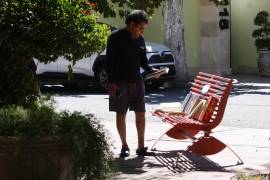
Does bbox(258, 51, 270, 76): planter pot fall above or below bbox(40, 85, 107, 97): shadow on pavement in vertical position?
above

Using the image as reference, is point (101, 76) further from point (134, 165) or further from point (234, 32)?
point (134, 165)

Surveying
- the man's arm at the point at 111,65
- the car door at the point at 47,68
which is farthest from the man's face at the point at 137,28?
the car door at the point at 47,68

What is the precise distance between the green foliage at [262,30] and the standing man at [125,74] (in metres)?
13.7

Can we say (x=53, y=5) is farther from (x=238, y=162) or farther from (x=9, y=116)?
(x=238, y=162)

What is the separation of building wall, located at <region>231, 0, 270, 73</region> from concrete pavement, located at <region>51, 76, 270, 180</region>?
7605mm

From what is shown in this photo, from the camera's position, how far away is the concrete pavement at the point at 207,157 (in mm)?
7402

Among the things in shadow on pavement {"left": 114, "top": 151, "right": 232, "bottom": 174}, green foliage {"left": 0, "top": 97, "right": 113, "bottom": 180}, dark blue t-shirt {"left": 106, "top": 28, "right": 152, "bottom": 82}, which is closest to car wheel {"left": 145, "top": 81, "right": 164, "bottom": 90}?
shadow on pavement {"left": 114, "top": 151, "right": 232, "bottom": 174}

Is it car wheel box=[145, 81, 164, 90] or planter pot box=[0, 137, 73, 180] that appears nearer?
planter pot box=[0, 137, 73, 180]

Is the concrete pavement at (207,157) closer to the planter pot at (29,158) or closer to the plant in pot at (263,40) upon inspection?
the planter pot at (29,158)

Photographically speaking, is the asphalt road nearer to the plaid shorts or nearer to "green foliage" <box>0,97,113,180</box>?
the plaid shorts

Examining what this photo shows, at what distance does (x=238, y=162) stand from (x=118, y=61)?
74.0 inches

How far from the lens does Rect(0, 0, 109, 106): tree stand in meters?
6.06

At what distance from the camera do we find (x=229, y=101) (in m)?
15.1

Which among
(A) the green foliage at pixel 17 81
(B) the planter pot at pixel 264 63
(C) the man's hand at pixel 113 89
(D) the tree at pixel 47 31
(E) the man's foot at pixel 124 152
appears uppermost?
(D) the tree at pixel 47 31
